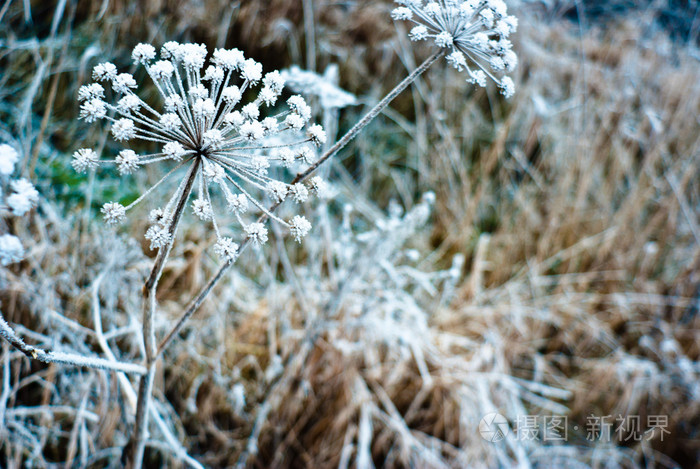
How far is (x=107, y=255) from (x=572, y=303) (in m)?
1.78

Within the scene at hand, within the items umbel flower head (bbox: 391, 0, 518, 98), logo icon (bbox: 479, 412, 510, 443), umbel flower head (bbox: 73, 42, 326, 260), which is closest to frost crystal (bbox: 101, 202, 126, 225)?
umbel flower head (bbox: 73, 42, 326, 260)

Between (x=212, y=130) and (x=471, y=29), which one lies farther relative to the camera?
(x=471, y=29)

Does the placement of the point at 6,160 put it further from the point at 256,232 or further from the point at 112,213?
the point at 256,232

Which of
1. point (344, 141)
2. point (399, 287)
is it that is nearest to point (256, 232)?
point (344, 141)

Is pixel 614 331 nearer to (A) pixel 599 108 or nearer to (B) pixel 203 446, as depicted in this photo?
(A) pixel 599 108

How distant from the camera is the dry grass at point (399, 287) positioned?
1.20 metres

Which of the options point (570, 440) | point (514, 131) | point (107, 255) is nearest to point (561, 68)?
point (514, 131)

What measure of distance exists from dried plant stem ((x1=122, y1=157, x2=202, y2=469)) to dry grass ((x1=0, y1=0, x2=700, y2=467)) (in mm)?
Answer: 283

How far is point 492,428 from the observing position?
1395 mm

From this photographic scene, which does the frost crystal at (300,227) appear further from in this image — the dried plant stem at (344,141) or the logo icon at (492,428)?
the logo icon at (492,428)

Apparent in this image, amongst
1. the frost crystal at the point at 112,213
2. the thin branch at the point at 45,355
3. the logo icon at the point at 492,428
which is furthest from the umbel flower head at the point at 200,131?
the logo icon at the point at 492,428

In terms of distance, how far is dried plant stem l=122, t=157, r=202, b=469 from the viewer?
0.53m

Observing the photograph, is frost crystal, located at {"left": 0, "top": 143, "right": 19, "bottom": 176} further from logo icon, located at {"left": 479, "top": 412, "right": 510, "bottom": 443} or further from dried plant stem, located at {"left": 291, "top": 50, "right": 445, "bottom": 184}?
logo icon, located at {"left": 479, "top": 412, "right": 510, "bottom": 443}

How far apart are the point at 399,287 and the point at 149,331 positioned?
73cm
